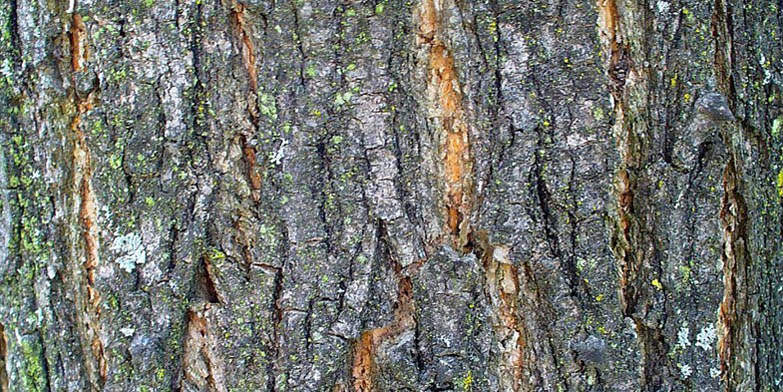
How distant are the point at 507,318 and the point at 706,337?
35 cm

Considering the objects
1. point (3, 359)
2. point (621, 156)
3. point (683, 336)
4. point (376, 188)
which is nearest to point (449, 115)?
point (376, 188)

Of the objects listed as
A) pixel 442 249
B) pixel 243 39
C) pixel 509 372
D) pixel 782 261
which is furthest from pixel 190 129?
pixel 782 261

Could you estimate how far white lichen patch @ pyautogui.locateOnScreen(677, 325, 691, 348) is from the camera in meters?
1.17

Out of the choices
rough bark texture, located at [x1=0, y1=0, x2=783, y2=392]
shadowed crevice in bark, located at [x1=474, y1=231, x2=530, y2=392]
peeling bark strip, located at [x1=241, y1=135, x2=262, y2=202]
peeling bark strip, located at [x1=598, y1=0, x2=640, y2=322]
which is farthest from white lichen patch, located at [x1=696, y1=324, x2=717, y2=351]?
peeling bark strip, located at [x1=241, y1=135, x2=262, y2=202]

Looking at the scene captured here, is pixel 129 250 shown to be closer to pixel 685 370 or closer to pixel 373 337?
pixel 373 337

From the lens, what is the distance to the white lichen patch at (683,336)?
1173 mm

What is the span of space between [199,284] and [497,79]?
60 centimetres

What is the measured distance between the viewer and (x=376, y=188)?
1.10 m

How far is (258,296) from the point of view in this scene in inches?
44.0

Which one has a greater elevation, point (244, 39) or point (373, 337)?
point (244, 39)

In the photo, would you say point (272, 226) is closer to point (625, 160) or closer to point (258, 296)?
point (258, 296)

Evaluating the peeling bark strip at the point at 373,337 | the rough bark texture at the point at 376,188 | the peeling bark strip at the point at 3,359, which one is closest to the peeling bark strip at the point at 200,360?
the rough bark texture at the point at 376,188

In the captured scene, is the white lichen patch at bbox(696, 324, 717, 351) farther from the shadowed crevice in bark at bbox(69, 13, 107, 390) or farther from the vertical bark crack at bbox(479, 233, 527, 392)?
the shadowed crevice in bark at bbox(69, 13, 107, 390)

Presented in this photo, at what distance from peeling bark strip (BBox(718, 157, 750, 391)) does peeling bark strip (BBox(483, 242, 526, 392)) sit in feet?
1.21
